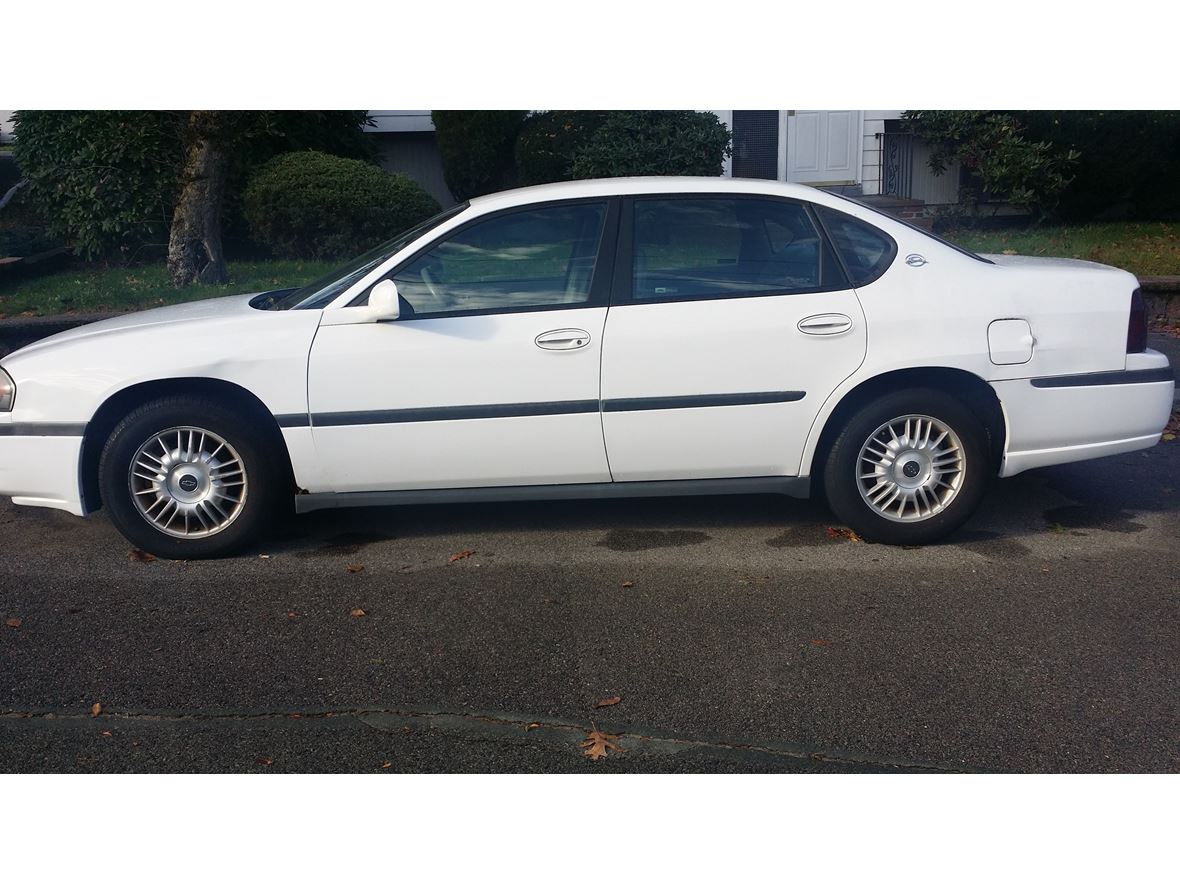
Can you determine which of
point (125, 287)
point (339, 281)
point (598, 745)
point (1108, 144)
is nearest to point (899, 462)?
point (598, 745)

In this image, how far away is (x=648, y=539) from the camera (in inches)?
221

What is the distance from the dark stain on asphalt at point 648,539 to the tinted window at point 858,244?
1.46m

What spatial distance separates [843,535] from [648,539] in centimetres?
95

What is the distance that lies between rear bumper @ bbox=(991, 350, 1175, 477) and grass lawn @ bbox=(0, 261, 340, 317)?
24.7 ft

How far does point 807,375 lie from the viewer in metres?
5.25

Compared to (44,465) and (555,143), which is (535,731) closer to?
(44,465)

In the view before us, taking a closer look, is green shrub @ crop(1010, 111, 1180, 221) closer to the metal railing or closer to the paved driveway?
the metal railing

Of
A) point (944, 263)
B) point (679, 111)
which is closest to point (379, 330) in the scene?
point (944, 263)

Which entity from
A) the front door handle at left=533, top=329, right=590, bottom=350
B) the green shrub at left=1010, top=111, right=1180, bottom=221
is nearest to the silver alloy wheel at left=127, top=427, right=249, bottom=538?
the front door handle at left=533, top=329, right=590, bottom=350

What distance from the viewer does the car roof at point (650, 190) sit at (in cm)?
545

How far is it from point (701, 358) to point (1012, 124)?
10.1 m

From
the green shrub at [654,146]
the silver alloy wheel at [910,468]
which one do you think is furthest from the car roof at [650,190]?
the green shrub at [654,146]

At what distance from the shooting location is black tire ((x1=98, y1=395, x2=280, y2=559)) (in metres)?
5.23

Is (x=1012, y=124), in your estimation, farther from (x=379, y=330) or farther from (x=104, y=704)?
(x=104, y=704)
